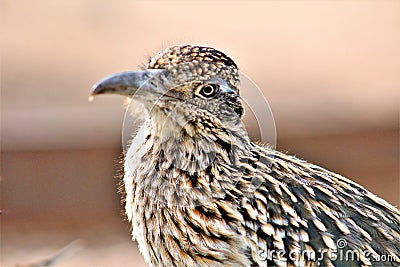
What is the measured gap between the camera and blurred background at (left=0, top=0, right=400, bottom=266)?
9773mm

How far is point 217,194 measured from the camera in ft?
14.7

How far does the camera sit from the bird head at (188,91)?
14.3ft

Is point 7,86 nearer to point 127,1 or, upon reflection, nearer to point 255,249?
point 127,1

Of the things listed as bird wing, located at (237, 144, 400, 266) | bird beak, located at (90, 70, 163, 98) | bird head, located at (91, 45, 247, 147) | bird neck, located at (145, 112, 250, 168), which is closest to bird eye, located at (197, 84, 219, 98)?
bird head, located at (91, 45, 247, 147)

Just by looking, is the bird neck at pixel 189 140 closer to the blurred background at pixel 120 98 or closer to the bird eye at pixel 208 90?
the bird eye at pixel 208 90

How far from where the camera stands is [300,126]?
34.7ft

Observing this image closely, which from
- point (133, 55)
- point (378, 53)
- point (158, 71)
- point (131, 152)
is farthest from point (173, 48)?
point (378, 53)

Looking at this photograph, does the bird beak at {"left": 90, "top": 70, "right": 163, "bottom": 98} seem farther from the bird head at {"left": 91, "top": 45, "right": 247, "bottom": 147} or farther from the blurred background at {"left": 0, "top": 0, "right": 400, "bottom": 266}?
the blurred background at {"left": 0, "top": 0, "right": 400, "bottom": 266}

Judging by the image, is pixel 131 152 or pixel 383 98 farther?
pixel 383 98

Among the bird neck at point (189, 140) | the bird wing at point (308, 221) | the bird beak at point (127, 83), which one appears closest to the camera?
the bird beak at point (127, 83)

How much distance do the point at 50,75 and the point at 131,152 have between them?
6.79 m

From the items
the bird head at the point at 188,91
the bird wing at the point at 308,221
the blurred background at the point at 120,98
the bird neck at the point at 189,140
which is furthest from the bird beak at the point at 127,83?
the blurred background at the point at 120,98

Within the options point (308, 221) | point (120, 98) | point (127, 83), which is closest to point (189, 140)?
point (127, 83)

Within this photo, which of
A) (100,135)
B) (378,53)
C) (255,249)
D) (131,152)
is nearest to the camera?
(255,249)
